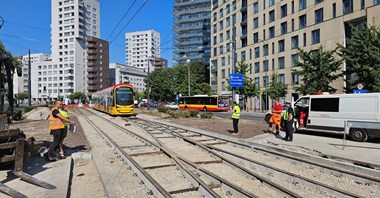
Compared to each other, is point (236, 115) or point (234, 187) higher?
point (236, 115)

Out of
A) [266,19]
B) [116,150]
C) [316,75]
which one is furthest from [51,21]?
[116,150]

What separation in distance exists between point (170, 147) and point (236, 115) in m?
4.42

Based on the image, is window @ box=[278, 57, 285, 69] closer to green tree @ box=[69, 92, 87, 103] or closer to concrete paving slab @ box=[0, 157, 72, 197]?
concrete paving slab @ box=[0, 157, 72, 197]

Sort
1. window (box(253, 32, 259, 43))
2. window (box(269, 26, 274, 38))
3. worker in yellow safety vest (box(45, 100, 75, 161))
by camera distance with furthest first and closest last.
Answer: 1. window (box(253, 32, 259, 43))
2. window (box(269, 26, 274, 38))
3. worker in yellow safety vest (box(45, 100, 75, 161))

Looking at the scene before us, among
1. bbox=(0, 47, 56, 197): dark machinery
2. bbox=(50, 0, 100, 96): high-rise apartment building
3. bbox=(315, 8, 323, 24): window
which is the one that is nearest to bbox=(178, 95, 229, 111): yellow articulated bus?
bbox=(315, 8, 323, 24): window

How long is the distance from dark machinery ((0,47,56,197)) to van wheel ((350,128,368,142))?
482 inches

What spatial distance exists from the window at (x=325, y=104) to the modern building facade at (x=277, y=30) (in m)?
15.3

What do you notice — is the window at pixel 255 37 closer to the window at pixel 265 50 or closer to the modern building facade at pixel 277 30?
the modern building facade at pixel 277 30

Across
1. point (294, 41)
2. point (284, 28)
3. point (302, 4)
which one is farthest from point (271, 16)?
point (294, 41)

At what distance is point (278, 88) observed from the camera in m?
44.6

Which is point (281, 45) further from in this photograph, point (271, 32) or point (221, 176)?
point (221, 176)

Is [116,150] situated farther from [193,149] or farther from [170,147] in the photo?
[193,149]

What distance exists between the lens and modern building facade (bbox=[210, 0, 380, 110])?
3962 cm

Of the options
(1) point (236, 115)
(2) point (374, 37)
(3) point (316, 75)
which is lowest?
(1) point (236, 115)
